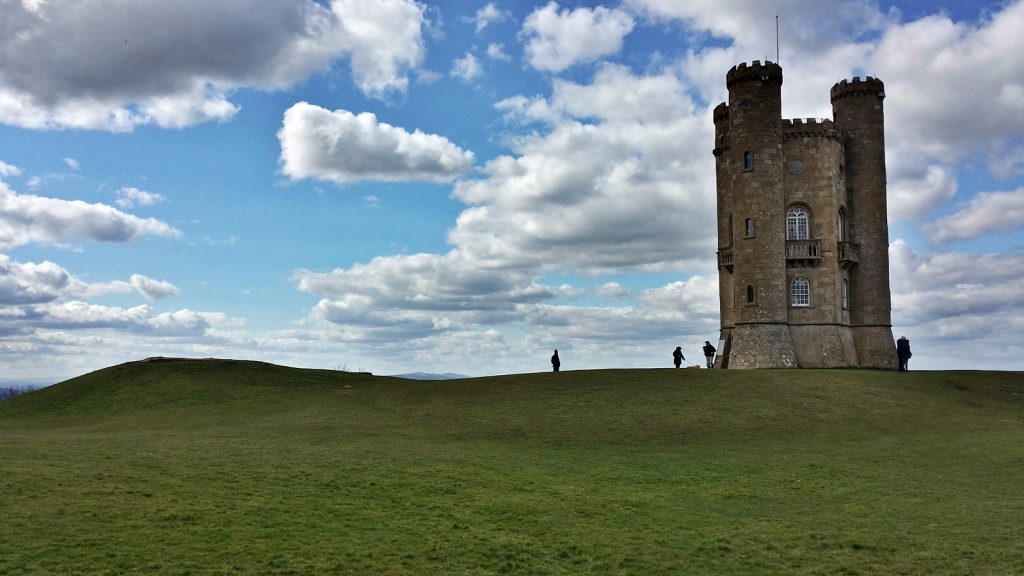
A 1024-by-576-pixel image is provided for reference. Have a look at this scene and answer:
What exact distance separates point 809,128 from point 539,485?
1962 inches

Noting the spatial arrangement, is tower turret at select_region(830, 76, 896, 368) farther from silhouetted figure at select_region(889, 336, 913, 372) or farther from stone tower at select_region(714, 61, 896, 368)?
silhouetted figure at select_region(889, 336, 913, 372)

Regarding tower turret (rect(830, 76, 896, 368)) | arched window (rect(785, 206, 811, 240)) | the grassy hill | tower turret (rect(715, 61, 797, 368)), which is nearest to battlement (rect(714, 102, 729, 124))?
tower turret (rect(715, 61, 797, 368))

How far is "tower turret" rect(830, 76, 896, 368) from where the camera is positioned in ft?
213

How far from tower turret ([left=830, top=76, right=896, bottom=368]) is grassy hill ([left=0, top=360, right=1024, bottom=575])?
21.4 metres

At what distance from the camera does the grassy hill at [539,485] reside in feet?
54.7

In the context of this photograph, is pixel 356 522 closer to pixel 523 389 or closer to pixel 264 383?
pixel 523 389

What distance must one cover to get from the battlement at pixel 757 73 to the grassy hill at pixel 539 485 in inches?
1114

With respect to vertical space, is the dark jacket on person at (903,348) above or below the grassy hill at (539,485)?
above

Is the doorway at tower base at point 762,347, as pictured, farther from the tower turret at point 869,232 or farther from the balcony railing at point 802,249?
the tower turret at point 869,232

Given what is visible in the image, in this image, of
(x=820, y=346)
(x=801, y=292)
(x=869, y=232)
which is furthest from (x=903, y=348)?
(x=869, y=232)

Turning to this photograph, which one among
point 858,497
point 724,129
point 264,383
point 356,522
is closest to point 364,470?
point 356,522

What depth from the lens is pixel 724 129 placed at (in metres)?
69.1

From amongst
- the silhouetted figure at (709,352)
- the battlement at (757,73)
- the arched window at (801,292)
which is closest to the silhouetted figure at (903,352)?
the arched window at (801,292)

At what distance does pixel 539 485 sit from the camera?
75.5ft
